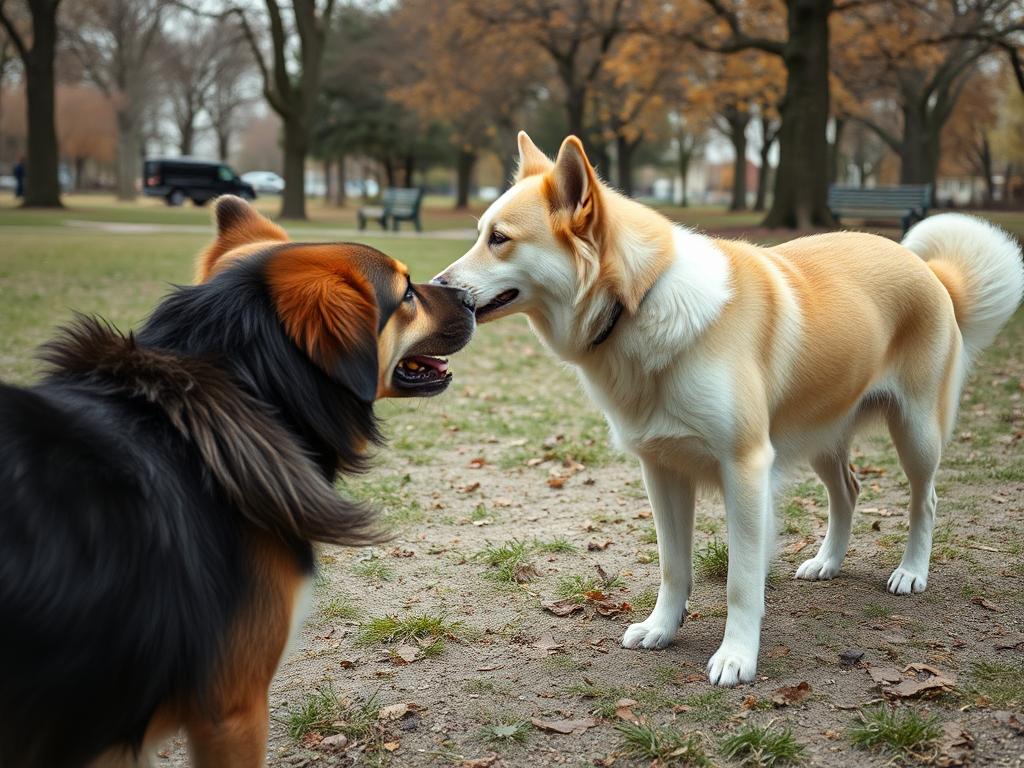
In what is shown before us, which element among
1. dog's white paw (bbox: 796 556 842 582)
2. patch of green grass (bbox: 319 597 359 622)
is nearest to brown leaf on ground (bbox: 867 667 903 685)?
dog's white paw (bbox: 796 556 842 582)

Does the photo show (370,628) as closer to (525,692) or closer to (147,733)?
(525,692)

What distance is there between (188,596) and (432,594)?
249 centimetres

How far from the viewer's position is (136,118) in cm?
5909

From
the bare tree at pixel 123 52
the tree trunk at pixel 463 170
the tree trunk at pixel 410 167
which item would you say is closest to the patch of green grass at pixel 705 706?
the bare tree at pixel 123 52

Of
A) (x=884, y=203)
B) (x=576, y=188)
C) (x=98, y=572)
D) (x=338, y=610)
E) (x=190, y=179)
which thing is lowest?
(x=338, y=610)

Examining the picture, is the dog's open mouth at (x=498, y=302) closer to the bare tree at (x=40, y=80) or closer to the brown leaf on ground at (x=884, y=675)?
the brown leaf on ground at (x=884, y=675)

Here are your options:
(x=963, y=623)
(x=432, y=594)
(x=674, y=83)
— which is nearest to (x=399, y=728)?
(x=432, y=594)

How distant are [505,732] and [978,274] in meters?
3.30

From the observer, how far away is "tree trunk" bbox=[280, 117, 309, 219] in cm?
3656

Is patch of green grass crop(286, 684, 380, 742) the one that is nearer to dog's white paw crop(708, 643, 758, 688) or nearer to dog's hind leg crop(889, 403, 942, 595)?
dog's white paw crop(708, 643, 758, 688)

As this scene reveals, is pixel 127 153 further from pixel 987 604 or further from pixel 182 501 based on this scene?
pixel 182 501

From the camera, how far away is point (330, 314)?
264 cm

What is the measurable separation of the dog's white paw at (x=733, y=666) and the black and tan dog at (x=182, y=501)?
164cm

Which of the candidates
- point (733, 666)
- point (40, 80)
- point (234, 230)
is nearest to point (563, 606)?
point (733, 666)
